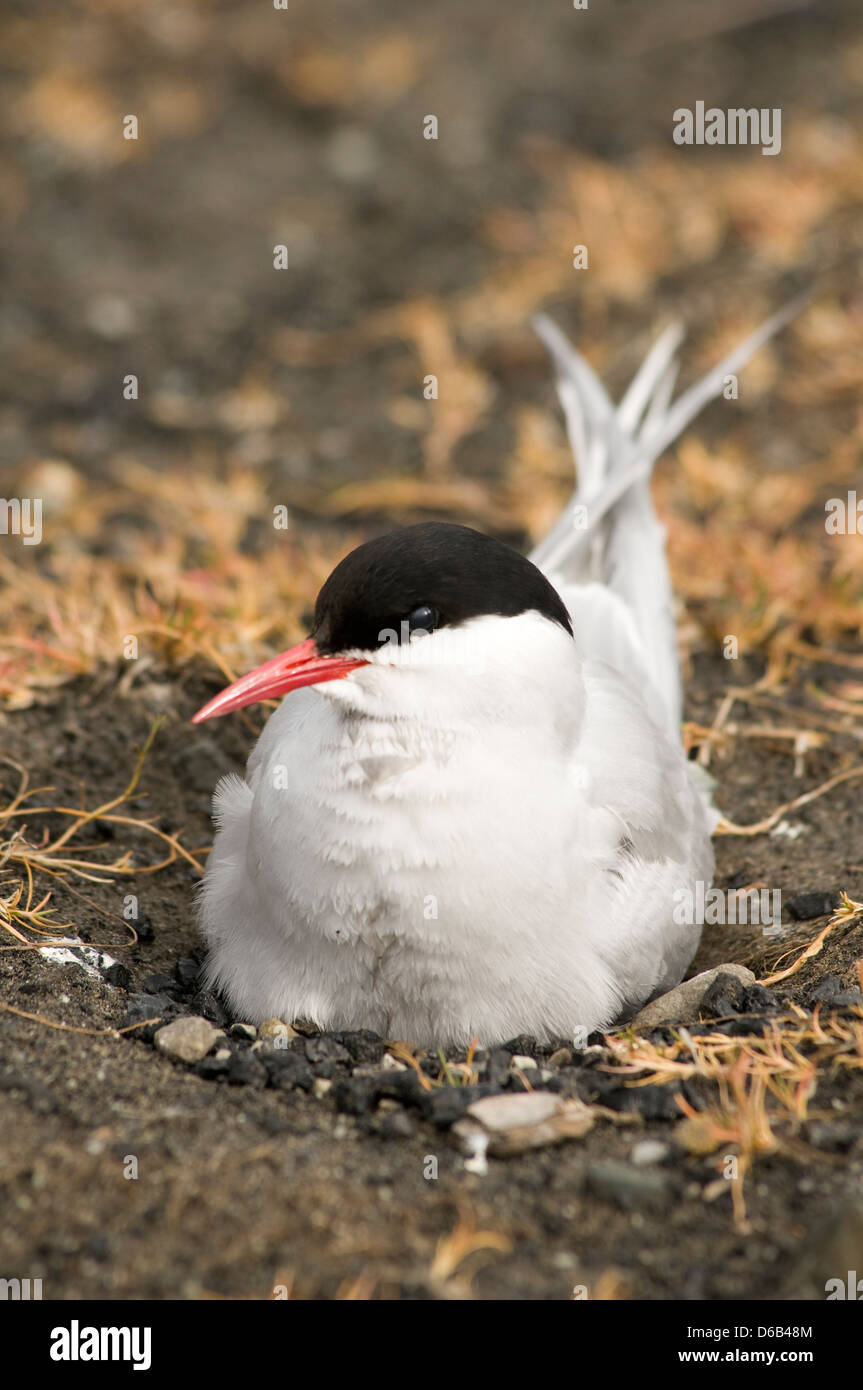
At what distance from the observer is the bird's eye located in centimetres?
230

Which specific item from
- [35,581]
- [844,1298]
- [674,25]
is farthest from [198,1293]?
[674,25]

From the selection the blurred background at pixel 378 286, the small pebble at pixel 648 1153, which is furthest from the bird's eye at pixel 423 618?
the blurred background at pixel 378 286

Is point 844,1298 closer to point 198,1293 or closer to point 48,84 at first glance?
point 198,1293

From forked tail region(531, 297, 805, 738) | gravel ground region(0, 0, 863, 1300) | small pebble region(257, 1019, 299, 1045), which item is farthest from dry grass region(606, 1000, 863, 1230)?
forked tail region(531, 297, 805, 738)

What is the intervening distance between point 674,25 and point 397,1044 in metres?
6.48

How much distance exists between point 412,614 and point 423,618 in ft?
0.06

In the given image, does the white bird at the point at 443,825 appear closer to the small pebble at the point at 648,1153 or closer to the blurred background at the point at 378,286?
the small pebble at the point at 648,1153

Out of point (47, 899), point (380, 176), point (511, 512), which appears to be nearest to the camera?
point (47, 899)

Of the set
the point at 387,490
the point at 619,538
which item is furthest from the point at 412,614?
the point at 387,490

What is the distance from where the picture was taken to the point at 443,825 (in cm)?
234

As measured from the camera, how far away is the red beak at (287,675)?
234 centimetres

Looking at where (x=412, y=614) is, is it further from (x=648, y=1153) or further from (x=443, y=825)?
(x=648, y=1153)

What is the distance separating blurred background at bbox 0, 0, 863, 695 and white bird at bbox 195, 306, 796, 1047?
1.11 meters

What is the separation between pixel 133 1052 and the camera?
2.43 m
